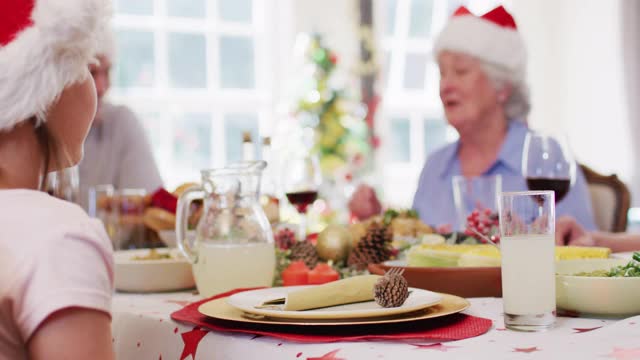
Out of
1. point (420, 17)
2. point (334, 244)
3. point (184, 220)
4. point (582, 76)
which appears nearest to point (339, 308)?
point (184, 220)

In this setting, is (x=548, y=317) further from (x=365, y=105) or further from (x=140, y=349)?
(x=365, y=105)

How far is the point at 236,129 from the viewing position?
579cm

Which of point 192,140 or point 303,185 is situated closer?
point 303,185

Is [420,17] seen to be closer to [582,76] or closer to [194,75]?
[582,76]

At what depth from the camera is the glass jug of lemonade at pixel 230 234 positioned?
1203 millimetres

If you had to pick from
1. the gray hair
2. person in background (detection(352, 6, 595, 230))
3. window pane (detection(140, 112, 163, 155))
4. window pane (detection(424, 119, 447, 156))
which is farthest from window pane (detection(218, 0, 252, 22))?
the gray hair

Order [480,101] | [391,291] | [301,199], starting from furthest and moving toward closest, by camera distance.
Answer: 1. [480,101]
2. [301,199]
3. [391,291]

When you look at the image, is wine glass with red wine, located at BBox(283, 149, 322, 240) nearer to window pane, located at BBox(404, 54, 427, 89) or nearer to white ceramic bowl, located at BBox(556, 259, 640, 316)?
white ceramic bowl, located at BBox(556, 259, 640, 316)

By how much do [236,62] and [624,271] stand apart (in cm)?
502

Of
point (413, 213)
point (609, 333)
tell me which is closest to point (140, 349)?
point (609, 333)

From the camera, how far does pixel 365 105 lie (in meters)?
5.91

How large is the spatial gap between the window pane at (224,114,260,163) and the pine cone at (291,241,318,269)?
4.35 m

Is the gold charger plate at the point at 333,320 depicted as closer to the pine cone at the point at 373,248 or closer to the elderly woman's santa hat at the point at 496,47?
the pine cone at the point at 373,248

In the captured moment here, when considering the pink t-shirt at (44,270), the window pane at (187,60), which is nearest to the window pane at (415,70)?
the window pane at (187,60)
